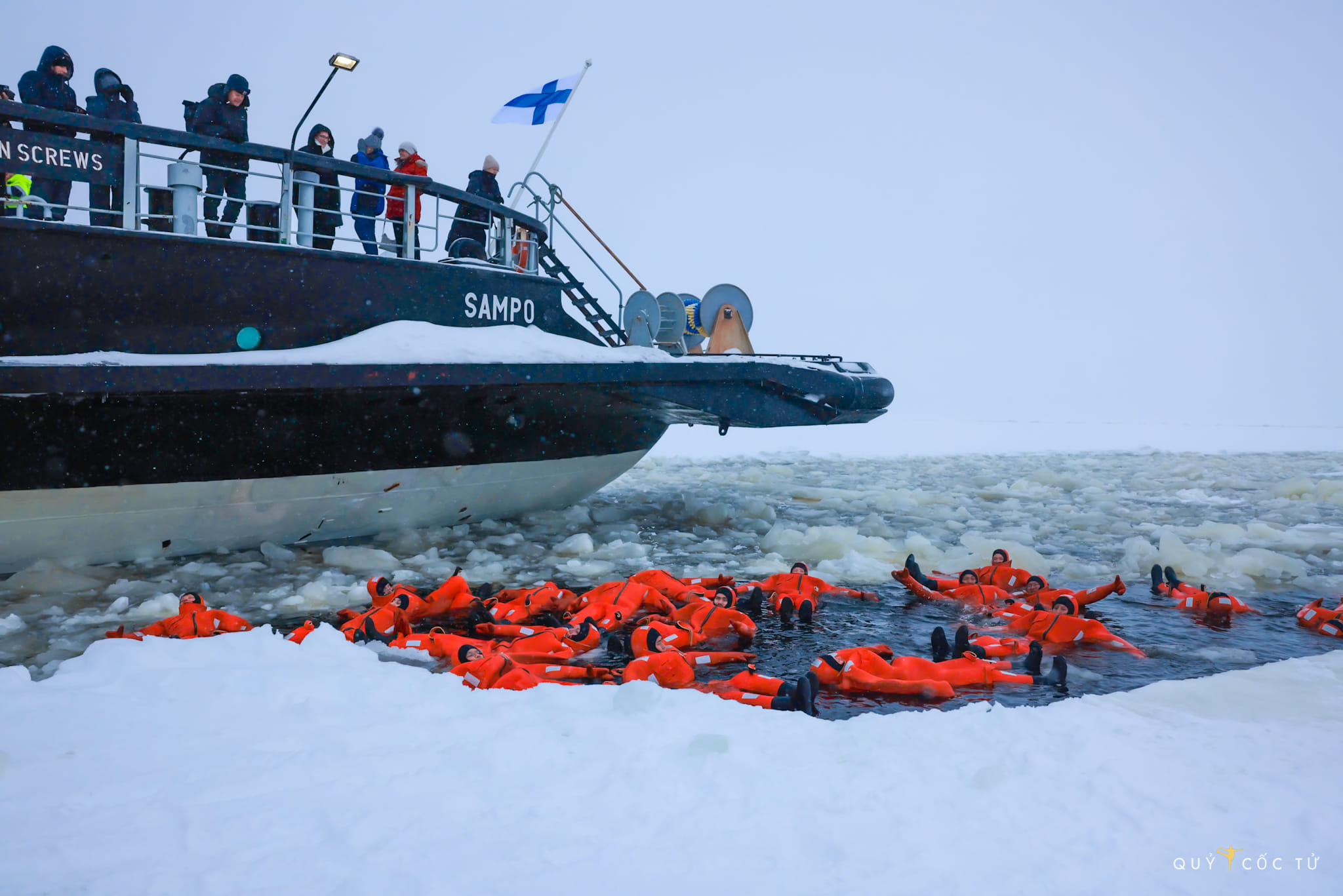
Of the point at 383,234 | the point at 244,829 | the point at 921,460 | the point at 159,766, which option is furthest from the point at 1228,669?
the point at 921,460

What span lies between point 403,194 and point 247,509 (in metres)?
2.94

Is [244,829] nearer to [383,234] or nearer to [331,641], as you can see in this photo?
[331,641]

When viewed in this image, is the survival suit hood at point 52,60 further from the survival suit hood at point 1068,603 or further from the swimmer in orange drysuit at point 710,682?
the survival suit hood at point 1068,603

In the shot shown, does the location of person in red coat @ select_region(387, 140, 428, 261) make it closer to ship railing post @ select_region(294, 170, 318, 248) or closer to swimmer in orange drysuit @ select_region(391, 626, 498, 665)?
ship railing post @ select_region(294, 170, 318, 248)

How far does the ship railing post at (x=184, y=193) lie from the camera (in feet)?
17.9

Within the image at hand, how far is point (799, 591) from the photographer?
5.57 m

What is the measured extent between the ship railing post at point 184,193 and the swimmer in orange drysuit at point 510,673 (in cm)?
361

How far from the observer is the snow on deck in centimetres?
517

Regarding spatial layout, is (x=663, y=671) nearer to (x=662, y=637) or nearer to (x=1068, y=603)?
(x=662, y=637)

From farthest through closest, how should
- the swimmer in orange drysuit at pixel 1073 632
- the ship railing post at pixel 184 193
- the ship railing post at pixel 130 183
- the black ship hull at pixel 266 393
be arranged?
the ship railing post at pixel 184 193 < the ship railing post at pixel 130 183 < the black ship hull at pixel 266 393 < the swimmer in orange drysuit at pixel 1073 632

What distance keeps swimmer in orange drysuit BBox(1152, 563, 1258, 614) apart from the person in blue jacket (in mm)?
6152

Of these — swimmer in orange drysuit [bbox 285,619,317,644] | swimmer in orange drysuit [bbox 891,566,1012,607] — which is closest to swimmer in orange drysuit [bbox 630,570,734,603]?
swimmer in orange drysuit [bbox 891,566,1012,607]

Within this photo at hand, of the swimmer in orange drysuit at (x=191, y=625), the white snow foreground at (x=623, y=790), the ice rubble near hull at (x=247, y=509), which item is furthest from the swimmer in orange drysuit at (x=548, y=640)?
the ice rubble near hull at (x=247, y=509)

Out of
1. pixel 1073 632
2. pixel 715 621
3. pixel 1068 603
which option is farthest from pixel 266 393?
pixel 1068 603
